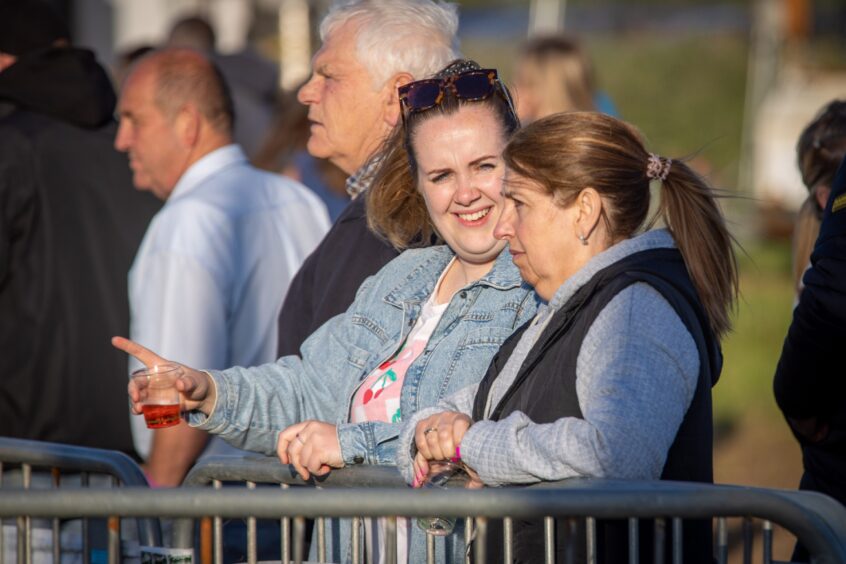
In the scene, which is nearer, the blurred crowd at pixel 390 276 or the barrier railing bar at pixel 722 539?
the barrier railing bar at pixel 722 539

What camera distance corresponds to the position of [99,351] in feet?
16.4

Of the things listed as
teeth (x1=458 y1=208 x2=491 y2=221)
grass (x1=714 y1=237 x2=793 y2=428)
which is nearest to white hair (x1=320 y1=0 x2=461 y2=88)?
teeth (x1=458 y1=208 x2=491 y2=221)

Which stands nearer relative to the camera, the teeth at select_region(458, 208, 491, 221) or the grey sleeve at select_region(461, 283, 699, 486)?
the grey sleeve at select_region(461, 283, 699, 486)

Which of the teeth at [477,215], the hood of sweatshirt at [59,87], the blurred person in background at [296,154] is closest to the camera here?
the teeth at [477,215]

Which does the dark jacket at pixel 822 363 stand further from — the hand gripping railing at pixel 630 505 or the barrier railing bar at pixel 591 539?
the barrier railing bar at pixel 591 539

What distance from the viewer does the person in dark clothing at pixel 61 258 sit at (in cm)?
490

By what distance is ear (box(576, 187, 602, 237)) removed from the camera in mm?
2855

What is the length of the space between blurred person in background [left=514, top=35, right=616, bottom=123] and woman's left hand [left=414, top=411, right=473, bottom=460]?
4553 mm

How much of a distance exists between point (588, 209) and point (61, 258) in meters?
2.75

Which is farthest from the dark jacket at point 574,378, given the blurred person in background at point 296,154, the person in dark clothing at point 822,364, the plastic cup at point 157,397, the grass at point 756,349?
the grass at point 756,349

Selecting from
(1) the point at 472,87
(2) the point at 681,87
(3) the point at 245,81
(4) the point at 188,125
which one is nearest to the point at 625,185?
(1) the point at 472,87

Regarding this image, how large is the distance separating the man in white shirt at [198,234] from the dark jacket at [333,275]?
0.71 meters

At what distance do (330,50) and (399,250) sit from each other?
0.76 m

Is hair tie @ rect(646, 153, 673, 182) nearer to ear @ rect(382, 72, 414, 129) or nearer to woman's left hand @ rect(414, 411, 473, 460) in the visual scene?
woman's left hand @ rect(414, 411, 473, 460)
